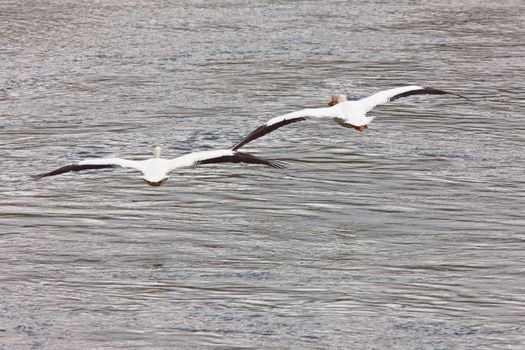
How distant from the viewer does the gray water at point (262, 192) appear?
11453 mm

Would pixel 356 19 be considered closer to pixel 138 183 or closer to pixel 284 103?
pixel 284 103

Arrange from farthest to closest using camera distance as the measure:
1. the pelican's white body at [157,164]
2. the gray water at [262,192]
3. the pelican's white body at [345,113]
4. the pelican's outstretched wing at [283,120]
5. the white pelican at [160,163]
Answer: the pelican's white body at [345,113] → the pelican's outstretched wing at [283,120] → the pelican's white body at [157,164] → the white pelican at [160,163] → the gray water at [262,192]

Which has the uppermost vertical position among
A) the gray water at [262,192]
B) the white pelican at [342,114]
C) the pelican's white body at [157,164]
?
the white pelican at [342,114]

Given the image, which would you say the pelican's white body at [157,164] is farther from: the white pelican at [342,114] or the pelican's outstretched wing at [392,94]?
the pelican's outstretched wing at [392,94]

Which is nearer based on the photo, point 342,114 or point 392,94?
point 342,114

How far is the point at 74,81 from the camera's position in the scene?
21.1 metres

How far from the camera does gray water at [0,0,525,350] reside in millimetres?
11453

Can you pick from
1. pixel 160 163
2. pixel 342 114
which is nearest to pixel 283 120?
pixel 342 114

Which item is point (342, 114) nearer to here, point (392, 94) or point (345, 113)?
point (345, 113)

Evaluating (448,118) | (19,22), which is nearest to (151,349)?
(448,118)

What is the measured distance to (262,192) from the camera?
50.1ft

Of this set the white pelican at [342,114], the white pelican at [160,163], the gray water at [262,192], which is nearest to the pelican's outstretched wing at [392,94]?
the white pelican at [342,114]

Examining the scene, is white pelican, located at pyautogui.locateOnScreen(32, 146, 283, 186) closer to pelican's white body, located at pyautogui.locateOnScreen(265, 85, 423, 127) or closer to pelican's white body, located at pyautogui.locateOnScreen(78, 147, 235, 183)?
pelican's white body, located at pyautogui.locateOnScreen(78, 147, 235, 183)

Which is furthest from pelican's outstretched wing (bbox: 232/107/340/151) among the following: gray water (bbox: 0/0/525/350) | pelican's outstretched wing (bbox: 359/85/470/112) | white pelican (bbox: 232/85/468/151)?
gray water (bbox: 0/0/525/350)
